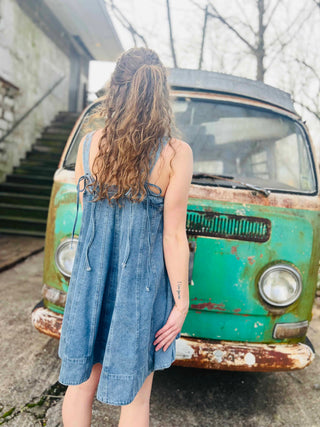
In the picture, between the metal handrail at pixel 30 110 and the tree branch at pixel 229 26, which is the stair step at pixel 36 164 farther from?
the tree branch at pixel 229 26

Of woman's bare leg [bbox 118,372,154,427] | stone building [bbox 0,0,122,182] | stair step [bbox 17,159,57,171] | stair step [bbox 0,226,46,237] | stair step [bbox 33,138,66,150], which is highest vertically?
stone building [bbox 0,0,122,182]

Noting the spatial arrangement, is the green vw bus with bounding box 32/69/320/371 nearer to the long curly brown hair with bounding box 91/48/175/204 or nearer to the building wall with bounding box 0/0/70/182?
the long curly brown hair with bounding box 91/48/175/204

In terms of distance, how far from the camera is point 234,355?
2.09 metres

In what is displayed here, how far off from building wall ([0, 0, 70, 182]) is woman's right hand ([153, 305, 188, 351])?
7.37 metres

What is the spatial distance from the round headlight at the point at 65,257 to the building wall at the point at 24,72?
6.33 meters

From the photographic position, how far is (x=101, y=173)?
4.37 ft

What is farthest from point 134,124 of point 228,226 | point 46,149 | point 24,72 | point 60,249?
point 46,149

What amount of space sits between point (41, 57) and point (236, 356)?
9.56 m

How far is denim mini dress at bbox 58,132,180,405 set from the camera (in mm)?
1279

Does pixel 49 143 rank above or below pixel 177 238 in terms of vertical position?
above

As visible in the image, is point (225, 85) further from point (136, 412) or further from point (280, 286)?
point (136, 412)

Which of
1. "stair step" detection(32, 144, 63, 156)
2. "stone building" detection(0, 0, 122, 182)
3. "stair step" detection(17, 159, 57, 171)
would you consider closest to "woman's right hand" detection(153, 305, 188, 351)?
"stone building" detection(0, 0, 122, 182)

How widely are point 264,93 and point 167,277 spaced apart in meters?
2.01

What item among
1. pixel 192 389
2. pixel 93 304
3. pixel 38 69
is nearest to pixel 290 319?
pixel 192 389
